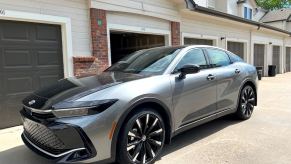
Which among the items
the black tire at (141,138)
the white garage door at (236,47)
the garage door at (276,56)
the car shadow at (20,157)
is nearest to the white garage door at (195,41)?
the white garage door at (236,47)

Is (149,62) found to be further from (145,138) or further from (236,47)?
(236,47)

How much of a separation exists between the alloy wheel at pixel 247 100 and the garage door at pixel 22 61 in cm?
432

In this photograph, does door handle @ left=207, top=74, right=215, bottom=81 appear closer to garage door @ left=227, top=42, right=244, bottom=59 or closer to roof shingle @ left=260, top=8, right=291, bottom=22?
garage door @ left=227, top=42, right=244, bottom=59

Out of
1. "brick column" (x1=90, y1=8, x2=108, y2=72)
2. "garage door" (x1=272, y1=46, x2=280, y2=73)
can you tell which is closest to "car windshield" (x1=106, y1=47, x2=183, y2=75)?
"brick column" (x1=90, y1=8, x2=108, y2=72)

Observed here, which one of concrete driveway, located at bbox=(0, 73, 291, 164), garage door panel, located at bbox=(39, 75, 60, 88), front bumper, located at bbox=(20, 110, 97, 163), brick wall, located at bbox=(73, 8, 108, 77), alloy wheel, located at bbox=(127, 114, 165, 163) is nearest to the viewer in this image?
front bumper, located at bbox=(20, 110, 97, 163)

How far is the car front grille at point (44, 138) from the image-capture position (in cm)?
289

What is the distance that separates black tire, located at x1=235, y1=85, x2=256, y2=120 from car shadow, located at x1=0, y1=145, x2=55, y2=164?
371 cm

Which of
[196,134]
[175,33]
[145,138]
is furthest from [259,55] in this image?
[145,138]

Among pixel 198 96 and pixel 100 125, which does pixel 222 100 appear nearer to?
pixel 198 96

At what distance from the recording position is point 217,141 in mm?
4367

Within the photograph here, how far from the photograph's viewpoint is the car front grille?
114 inches

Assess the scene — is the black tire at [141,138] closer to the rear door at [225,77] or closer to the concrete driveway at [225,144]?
the concrete driveway at [225,144]

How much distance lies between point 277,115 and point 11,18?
6187 millimetres

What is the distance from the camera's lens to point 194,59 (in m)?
4.48
